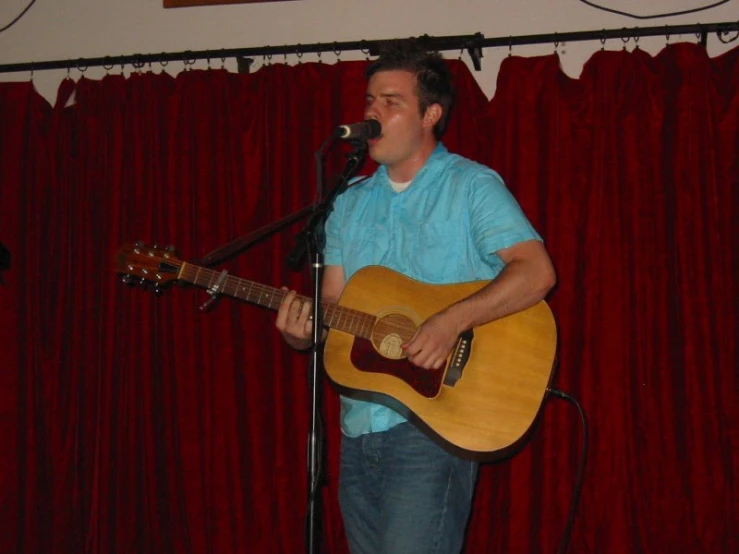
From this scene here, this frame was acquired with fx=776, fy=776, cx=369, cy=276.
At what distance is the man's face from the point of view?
2359mm

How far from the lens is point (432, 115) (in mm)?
2477

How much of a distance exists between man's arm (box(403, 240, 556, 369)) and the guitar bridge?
0.04 m

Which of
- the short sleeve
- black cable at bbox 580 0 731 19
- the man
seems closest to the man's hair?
the man

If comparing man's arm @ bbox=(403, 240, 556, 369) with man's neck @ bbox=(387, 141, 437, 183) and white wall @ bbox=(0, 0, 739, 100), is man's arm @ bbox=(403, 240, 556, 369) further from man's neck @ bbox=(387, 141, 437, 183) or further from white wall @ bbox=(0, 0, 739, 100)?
white wall @ bbox=(0, 0, 739, 100)

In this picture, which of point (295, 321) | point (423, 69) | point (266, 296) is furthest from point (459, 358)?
point (423, 69)

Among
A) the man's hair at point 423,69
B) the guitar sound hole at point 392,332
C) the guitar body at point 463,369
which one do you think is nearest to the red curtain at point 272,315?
the man's hair at point 423,69

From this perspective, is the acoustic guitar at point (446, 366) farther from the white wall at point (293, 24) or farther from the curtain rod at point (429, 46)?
the white wall at point (293, 24)

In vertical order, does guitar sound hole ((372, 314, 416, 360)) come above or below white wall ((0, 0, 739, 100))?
below

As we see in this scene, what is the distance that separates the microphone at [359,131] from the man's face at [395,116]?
11.6 inches

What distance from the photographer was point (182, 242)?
3.61 m

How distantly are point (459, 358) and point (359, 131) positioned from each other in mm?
687

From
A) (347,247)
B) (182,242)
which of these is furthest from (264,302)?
(182,242)

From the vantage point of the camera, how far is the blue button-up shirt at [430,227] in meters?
2.17

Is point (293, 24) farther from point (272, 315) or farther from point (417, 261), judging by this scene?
point (417, 261)
